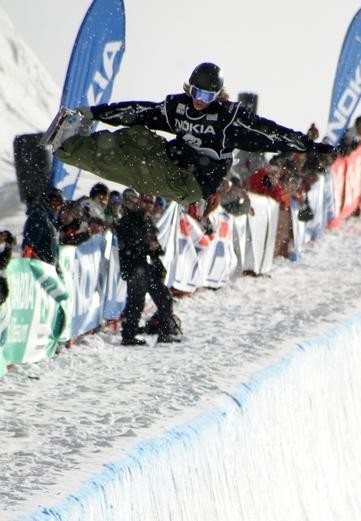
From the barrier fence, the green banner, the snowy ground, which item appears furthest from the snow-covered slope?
the green banner

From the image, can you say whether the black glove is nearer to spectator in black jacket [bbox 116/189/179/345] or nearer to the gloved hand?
the gloved hand

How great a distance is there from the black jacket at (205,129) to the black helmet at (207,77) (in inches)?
9.7

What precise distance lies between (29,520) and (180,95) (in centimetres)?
309

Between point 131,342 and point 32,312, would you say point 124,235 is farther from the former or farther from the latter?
point 32,312

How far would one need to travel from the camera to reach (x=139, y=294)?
10.4 m

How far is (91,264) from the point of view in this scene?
407 inches

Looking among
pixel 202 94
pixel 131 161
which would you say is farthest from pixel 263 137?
pixel 131 161

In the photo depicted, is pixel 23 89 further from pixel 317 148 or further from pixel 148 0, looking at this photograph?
pixel 317 148

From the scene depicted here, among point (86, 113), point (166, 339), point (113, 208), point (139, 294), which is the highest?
point (86, 113)

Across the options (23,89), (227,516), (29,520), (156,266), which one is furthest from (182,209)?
(23,89)

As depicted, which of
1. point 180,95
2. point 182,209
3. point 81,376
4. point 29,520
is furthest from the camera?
point 182,209

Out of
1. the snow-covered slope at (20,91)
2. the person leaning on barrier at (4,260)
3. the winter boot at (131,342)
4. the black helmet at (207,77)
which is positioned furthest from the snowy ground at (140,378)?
the snow-covered slope at (20,91)

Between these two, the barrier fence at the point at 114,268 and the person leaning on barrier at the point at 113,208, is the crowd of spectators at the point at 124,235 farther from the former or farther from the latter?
the barrier fence at the point at 114,268

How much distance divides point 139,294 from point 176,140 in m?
3.36
